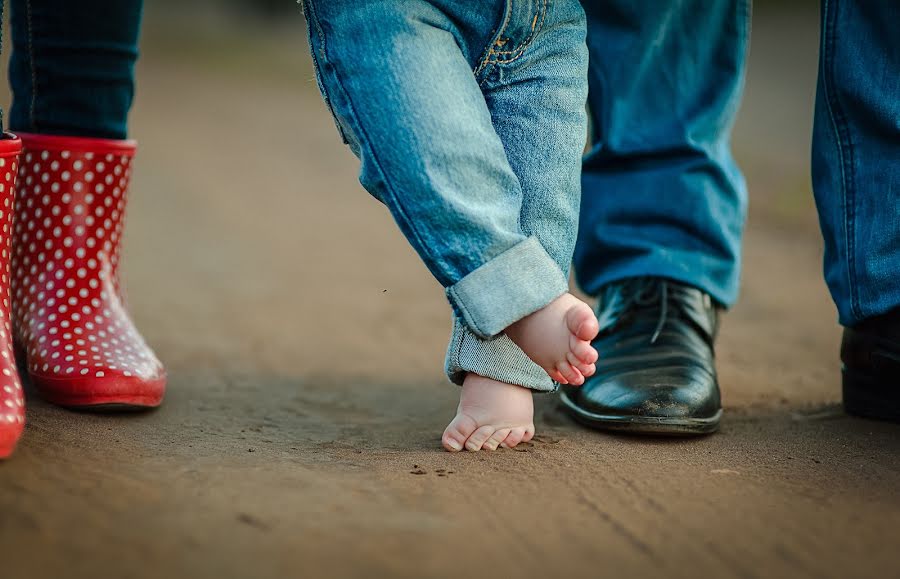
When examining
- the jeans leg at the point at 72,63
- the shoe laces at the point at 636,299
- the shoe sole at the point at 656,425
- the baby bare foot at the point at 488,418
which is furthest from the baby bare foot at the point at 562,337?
the jeans leg at the point at 72,63

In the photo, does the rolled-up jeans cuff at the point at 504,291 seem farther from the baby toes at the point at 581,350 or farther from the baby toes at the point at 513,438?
the baby toes at the point at 513,438

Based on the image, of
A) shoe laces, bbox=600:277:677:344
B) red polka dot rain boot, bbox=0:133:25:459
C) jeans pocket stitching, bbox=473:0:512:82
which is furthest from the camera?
shoe laces, bbox=600:277:677:344

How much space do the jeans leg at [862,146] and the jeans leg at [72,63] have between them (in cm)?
100

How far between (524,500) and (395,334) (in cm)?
97

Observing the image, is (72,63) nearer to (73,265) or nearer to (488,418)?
(73,265)

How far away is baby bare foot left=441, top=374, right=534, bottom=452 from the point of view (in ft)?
3.92

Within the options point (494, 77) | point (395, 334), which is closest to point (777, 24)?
point (395, 334)

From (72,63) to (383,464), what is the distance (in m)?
0.74

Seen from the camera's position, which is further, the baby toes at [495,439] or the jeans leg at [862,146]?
the jeans leg at [862,146]

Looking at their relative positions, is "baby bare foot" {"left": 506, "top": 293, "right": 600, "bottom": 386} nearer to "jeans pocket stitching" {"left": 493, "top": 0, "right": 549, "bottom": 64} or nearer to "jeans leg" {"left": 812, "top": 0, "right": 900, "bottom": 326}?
"jeans pocket stitching" {"left": 493, "top": 0, "right": 549, "bottom": 64}

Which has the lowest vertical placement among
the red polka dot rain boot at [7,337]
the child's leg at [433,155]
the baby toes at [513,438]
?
the baby toes at [513,438]

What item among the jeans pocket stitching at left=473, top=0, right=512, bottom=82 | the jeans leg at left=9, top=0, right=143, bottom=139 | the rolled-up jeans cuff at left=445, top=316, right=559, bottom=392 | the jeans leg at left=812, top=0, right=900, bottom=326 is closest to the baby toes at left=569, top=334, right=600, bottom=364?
the rolled-up jeans cuff at left=445, top=316, right=559, bottom=392

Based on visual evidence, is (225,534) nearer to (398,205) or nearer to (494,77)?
(398,205)

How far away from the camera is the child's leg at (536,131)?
1.19m
